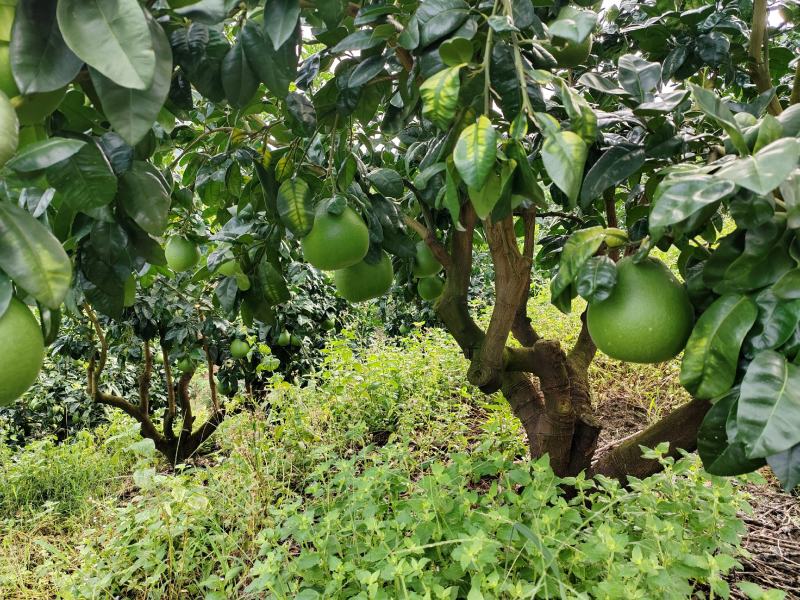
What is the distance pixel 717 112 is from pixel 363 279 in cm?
79

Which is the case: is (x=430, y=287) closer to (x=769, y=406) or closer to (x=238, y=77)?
(x=238, y=77)

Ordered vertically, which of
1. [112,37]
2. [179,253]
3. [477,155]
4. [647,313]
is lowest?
[179,253]

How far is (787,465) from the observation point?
593mm

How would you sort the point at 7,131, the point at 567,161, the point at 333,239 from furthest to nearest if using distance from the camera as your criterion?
the point at 333,239
the point at 567,161
the point at 7,131

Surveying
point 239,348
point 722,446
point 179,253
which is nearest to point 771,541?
point 722,446

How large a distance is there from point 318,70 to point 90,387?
10.1 ft

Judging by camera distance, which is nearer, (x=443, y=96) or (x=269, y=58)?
(x=443, y=96)

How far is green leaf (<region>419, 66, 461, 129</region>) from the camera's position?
0.65 m

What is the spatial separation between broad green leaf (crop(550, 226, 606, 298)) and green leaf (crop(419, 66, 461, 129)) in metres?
0.26

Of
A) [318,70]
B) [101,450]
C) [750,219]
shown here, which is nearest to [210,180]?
[318,70]

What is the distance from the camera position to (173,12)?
2.10 ft

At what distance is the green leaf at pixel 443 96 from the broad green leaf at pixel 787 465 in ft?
1.69

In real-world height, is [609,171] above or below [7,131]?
below

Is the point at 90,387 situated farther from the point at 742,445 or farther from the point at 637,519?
the point at 742,445
